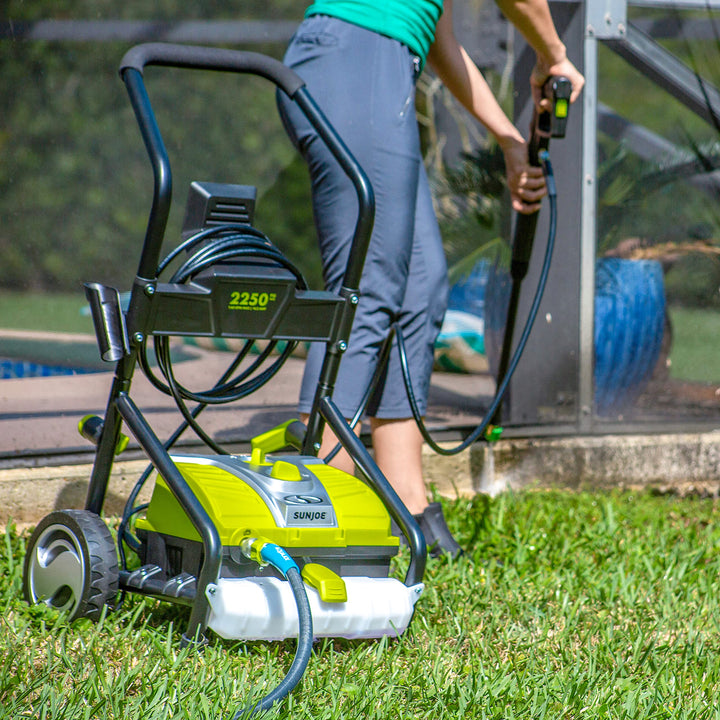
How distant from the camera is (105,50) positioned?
132 inches

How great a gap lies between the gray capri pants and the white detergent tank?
634mm

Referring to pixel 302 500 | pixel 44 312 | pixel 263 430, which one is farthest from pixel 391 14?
pixel 44 312

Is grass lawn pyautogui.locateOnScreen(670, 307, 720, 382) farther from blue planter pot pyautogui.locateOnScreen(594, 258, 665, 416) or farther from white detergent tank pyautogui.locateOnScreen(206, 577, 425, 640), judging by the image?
white detergent tank pyautogui.locateOnScreen(206, 577, 425, 640)

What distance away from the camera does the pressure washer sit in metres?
1.61

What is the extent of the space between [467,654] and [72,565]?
71cm

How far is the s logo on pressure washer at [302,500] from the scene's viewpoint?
1.68m

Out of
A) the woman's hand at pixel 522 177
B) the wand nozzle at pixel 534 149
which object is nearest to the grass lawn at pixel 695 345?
the wand nozzle at pixel 534 149

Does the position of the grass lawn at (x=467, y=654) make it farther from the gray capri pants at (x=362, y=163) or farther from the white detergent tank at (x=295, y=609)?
the gray capri pants at (x=362, y=163)

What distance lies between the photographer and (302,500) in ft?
5.56

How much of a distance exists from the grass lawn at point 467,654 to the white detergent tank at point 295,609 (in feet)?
0.20

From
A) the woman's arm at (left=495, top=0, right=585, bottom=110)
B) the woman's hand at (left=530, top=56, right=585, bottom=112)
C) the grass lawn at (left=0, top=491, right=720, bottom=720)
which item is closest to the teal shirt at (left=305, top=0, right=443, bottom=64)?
the woman's arm at (left=495, top=0, right=585, bottom=110)

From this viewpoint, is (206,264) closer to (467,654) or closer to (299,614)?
(299,614)

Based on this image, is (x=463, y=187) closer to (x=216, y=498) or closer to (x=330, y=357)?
(x=330, y=357)

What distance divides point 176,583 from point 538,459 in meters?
1.74
